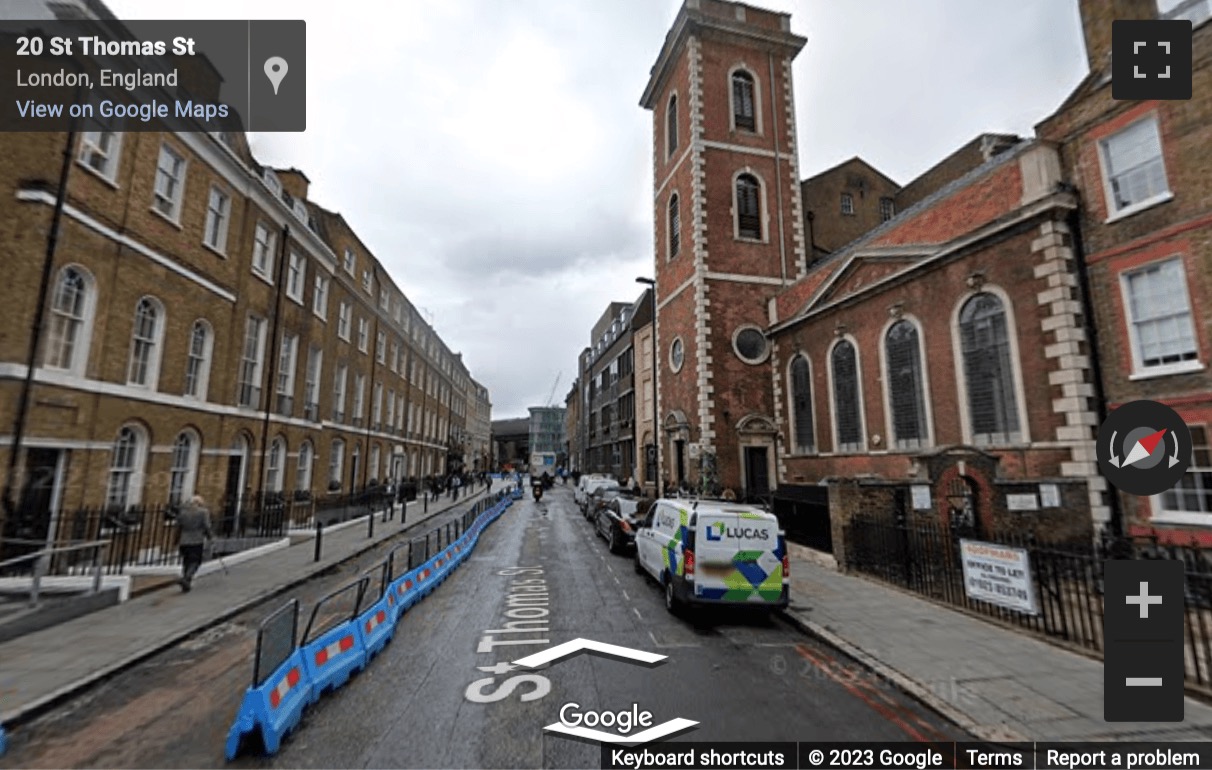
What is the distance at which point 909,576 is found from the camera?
32.6 ft

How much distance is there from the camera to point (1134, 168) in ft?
34.4

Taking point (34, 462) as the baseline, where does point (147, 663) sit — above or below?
below

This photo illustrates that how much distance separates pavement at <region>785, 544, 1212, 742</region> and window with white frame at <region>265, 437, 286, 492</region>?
57.0 feet

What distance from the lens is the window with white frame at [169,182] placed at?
512 inches

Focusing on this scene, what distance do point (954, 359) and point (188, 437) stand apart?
66.8 feet

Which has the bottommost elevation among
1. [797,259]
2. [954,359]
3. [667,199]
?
[954,359]

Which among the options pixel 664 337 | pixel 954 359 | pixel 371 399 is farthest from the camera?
pixel 371 399

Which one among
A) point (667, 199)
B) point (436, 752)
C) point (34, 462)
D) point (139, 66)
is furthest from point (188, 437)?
point (667, 199)

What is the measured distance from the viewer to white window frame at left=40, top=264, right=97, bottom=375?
1030 cm

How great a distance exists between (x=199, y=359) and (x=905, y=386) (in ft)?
65.5

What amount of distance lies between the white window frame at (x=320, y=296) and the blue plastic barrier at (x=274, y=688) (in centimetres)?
1902

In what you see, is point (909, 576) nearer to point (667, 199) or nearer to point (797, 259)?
point (797, 259)

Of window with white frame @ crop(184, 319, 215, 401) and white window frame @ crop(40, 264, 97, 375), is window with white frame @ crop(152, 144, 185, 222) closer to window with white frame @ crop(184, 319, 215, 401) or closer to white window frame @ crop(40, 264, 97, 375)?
white window frame @ crop(40, 264, 97, 375)

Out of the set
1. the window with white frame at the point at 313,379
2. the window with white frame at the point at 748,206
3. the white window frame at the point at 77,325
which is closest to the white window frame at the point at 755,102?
the window with white frame at the point at 748,206
